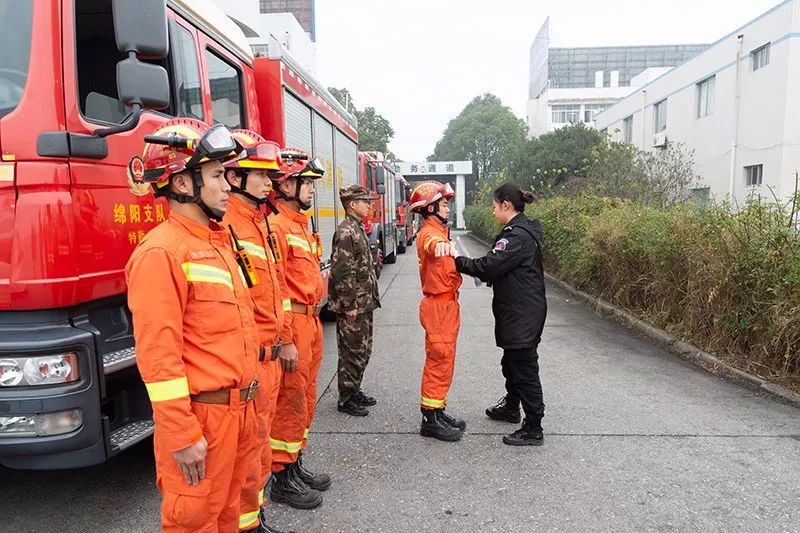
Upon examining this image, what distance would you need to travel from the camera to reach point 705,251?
21.7ft

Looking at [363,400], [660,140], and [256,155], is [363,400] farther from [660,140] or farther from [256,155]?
[660,140]

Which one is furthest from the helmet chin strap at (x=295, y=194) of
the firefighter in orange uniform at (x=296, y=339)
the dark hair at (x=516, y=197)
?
the dark hair at (x=516, y=197)

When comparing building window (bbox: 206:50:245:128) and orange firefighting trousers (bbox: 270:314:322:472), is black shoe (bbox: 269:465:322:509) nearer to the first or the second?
orange firefighting trousers (bbox: 270:314:322:472)

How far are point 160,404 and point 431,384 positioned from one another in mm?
2548

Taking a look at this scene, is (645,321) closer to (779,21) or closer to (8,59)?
(8,59)

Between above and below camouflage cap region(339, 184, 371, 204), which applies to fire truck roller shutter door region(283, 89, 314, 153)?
above

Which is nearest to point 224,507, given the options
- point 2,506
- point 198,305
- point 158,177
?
point 198,305

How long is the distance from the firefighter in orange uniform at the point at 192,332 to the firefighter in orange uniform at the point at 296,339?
1.00m

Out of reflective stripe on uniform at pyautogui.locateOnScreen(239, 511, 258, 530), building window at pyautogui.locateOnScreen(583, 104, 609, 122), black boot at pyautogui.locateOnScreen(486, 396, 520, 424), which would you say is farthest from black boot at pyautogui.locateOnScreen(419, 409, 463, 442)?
building window at pyautogui.locateOnScreen(583, 104, 609, 122)

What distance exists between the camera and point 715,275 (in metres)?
6.27

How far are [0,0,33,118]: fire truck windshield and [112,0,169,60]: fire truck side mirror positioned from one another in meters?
0.49

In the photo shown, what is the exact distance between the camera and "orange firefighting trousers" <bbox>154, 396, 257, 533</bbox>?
6.67 feet

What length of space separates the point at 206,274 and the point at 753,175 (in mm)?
23969

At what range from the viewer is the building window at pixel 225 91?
4219 millimetres
